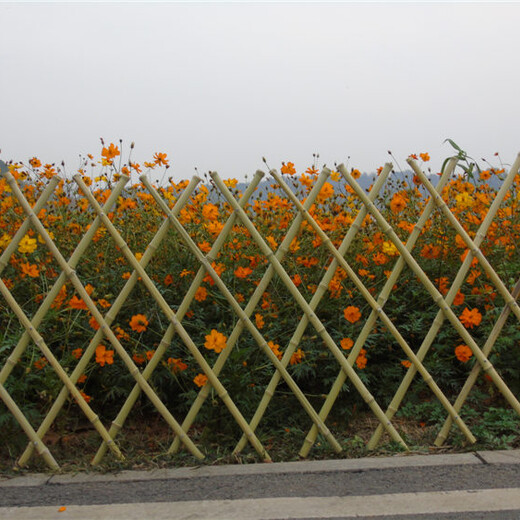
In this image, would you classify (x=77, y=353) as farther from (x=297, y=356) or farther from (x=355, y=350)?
(x=355, y=350)

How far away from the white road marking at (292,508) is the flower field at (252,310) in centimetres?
40

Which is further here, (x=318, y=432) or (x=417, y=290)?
(x=417, y=290)

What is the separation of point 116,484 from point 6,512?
0.35 metres

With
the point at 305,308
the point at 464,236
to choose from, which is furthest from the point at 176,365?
the point at 464,236

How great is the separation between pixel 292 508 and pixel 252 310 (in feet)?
2.47

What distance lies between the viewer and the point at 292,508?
190 cm

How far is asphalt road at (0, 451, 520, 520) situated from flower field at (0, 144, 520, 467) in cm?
18

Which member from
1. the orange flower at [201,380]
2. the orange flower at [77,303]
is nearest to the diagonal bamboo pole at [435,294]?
the orange flower at [201,380]

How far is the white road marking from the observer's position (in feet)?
6.12

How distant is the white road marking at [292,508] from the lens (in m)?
1.86

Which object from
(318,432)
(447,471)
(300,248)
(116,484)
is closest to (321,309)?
(300,248)

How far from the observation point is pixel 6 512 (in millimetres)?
1940

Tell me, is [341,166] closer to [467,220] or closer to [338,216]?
[338,216]

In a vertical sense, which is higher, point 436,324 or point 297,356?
point 436,324
